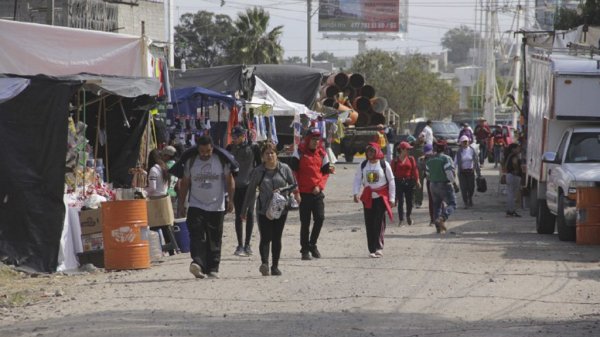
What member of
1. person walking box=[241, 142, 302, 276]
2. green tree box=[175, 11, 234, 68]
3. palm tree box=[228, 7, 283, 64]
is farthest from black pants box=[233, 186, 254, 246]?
green tree box=[175, 11, 234, 68]

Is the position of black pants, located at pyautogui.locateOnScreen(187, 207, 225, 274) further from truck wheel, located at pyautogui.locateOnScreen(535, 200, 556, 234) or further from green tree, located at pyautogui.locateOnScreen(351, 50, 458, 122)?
green tree, located at pyautogui.locateOnScreen(351, 50, 458, 122)

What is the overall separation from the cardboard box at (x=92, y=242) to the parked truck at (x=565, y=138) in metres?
7.60

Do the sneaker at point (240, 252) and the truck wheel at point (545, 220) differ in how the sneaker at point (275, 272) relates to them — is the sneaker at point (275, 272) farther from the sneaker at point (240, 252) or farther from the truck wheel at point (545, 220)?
the truck wheel at point (545, 220)

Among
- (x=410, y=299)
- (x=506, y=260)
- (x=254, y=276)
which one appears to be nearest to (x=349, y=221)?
(x=506, y=260)

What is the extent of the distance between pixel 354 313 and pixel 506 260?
19.0 ft

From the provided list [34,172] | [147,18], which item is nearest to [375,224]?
[34,172]

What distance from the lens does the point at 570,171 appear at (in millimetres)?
19281

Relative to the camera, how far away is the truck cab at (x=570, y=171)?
18.9 m

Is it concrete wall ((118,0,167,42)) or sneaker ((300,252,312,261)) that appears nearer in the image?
sneaker ((300,252,312,261))

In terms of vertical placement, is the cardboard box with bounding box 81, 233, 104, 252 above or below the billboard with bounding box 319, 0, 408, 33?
below

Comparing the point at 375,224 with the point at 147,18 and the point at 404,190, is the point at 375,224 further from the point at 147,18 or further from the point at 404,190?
the point at 147,18

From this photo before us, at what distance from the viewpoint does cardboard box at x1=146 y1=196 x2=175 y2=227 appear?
17.0 metres

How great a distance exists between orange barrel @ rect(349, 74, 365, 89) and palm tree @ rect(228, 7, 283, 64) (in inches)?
999

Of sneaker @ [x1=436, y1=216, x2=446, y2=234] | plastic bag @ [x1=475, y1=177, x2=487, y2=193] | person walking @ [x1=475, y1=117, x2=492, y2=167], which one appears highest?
sneaker @ [x1=436, y1=216, x2=446, y2=234]
